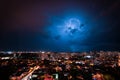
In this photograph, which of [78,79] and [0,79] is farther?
[78,79]

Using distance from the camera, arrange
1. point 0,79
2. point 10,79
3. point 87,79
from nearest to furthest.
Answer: point 0,79
point 10,79
point 87,79

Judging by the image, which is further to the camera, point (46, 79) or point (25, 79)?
point (25, 79)

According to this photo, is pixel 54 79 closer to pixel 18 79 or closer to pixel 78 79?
pixel 78 79

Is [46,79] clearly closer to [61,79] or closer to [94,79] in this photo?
[61,79]

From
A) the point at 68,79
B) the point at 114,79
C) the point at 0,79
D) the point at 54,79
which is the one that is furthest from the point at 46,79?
the point at 114,79

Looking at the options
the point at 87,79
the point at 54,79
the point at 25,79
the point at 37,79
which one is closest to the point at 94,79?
the point at 87,79

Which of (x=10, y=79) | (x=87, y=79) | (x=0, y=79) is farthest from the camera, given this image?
(x=87, y=79)

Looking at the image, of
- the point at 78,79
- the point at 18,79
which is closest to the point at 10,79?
the point at 18,79

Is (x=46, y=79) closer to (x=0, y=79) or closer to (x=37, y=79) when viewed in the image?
(x=37, y=79)

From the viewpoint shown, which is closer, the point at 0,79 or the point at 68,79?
the point at 0,79
